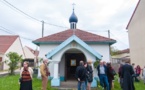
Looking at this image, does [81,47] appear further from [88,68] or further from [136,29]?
[136,29]

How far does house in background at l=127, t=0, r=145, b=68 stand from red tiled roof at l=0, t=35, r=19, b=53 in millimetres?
24170

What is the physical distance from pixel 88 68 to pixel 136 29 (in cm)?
1331

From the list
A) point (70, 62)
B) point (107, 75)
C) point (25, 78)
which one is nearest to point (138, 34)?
point (70, 62)

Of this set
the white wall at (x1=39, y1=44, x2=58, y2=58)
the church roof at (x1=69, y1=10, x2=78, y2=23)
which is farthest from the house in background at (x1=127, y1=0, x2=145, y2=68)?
the white wall at (x1=39, y1=44, x2=58, y2=58)

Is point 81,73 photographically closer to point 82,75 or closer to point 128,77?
point 82,75

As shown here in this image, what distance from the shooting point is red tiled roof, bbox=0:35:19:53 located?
3625cm

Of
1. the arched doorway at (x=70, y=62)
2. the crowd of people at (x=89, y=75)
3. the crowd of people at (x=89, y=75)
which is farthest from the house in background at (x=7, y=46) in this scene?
the crowd of people at (x=89, y=75)

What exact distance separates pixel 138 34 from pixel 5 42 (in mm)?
28690

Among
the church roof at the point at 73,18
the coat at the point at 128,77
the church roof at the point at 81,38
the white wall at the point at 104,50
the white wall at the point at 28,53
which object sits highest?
the church roof at the point at 73,18

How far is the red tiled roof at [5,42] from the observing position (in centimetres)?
3625

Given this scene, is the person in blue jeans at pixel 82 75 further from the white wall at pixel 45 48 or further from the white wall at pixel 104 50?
the white wall at pixel 45 48

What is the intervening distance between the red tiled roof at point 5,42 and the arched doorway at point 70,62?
72.6ft

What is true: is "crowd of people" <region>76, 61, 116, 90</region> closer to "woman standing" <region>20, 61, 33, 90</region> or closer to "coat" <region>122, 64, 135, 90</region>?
"coat" <region>122, 64, 135, 90</region>

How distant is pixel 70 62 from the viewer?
1697 cm
